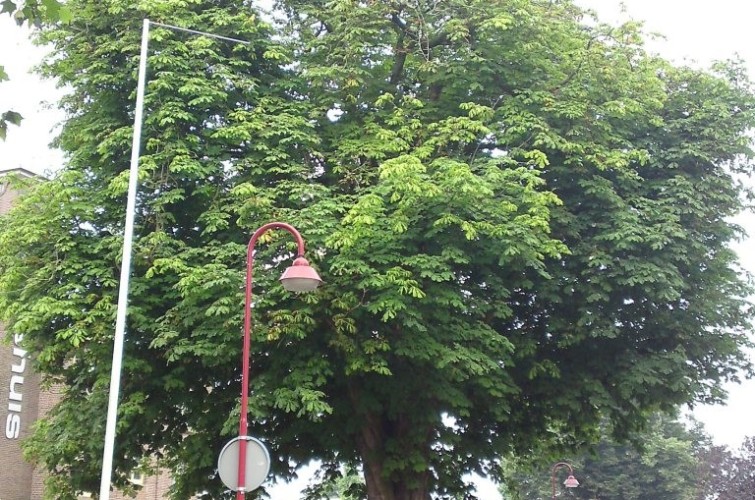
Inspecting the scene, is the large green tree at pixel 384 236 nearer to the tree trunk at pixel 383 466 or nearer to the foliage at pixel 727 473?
the tree trunk at pixel 383 466

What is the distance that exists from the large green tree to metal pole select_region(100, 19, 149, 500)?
52 cm

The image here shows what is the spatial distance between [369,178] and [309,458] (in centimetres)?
661

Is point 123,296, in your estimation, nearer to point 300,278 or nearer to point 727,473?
point 300,278

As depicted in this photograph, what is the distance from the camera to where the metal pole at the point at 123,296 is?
49.9 feet

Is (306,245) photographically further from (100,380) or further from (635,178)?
(635,178)

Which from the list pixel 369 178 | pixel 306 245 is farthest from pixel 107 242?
pixel 369 178

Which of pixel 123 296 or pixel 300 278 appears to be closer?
pixel 300 278

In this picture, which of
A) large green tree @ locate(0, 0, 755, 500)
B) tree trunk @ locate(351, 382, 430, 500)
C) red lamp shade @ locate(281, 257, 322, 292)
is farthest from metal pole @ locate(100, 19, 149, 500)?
tree trunk @ locate(351, 382, 430, 500)

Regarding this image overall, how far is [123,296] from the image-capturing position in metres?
15.6

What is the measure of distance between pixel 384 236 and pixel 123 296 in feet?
15.6

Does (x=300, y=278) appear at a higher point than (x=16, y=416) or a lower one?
lower

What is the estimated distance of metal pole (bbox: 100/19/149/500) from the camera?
15211 millimetres

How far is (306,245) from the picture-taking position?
1590cm

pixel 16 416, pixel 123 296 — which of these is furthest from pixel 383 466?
pixel 16 416
